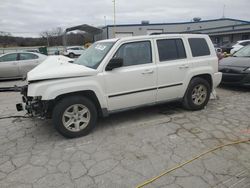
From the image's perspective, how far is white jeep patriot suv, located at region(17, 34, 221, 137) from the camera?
3748mm

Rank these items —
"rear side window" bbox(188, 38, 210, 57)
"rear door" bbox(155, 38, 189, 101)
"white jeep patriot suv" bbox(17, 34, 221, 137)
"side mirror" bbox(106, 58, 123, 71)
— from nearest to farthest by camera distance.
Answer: "white jeep patriot suv" bbox(17, 34, 221, 137) < "side mirror" bbox(106, 58, 123, 71) < "rear door" bbox(155, 38, 189, 101) < "rear side window" bbox(188, 38, 210, 57)

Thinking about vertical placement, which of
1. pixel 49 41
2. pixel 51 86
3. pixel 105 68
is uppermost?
pixel 49 41

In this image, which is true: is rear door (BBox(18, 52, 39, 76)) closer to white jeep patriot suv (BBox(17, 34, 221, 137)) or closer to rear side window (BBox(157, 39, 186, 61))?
white jeep patriot suv (BBox(17, 34, 221, 137))

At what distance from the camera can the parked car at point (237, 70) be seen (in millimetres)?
6691

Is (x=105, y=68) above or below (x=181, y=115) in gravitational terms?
above

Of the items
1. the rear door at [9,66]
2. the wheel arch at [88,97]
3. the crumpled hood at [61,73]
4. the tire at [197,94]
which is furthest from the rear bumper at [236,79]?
the rear door at [9,66]

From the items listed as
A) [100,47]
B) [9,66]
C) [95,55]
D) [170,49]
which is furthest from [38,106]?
[9,66]

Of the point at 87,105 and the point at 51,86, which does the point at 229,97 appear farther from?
the point at 51,86

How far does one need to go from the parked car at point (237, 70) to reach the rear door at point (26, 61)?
8.50 metres

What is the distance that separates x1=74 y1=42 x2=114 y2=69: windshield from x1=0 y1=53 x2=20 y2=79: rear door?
7040mm

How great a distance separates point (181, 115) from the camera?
16.3 ft

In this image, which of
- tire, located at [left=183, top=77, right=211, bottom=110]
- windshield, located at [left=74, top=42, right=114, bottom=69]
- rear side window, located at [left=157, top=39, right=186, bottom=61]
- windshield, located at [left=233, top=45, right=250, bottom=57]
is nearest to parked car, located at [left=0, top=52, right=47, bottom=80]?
windshield, located at [left=74, top=42, right=114, bottom=69]

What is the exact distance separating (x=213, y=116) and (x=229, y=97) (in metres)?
1.87

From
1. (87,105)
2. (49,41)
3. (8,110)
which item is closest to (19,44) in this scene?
(49,41)
